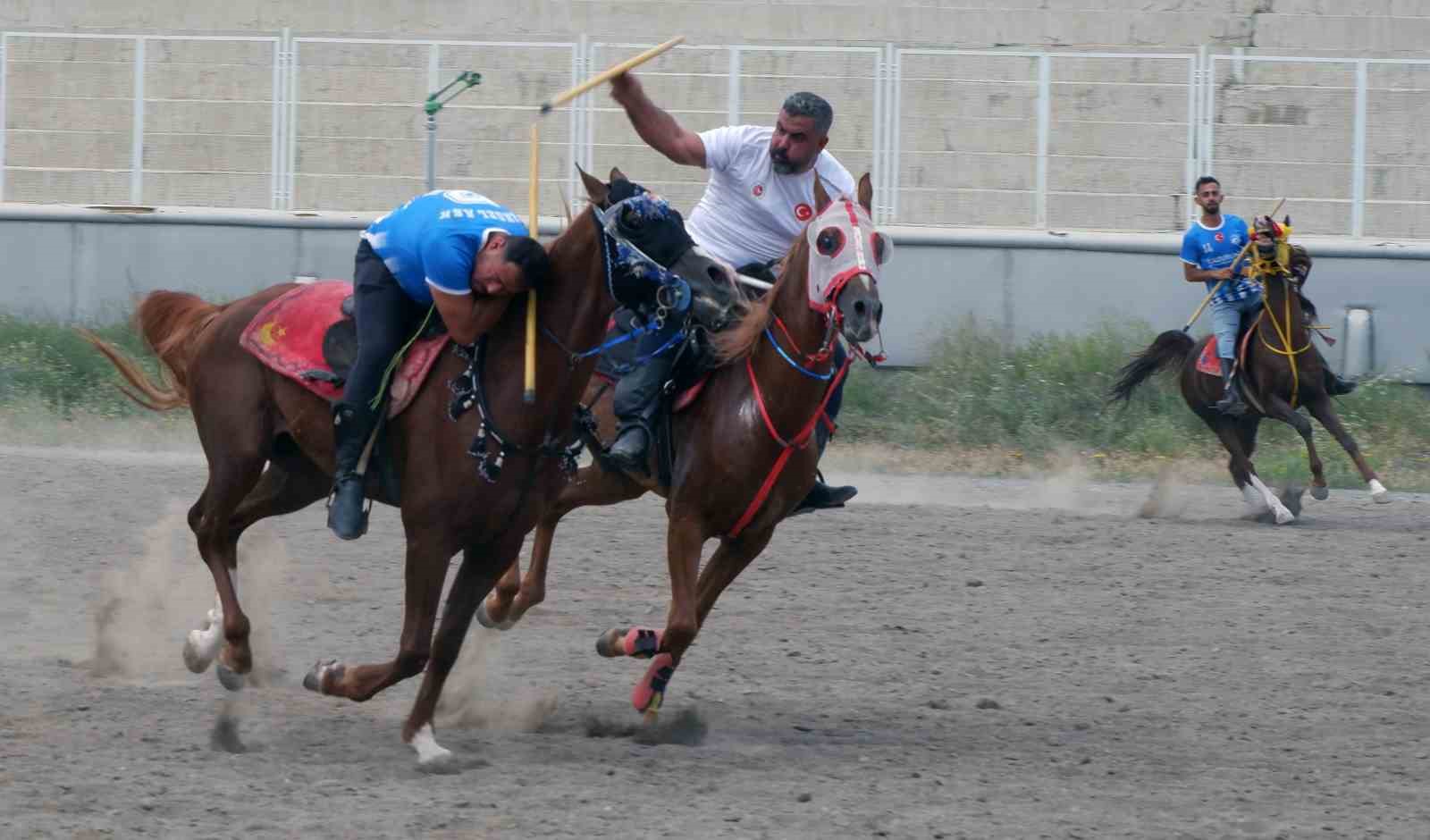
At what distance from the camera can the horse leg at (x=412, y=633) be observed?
5785mm

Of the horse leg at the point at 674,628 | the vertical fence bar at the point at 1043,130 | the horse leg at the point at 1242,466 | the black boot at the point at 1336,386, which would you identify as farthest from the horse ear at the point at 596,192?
the vertical fence bar at the point at 1043,130

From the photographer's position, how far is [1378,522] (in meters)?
11.9

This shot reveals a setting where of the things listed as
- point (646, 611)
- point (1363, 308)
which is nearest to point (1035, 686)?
point (646, 611)

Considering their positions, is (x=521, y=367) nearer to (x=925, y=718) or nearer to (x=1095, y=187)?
(x=925, y=718)

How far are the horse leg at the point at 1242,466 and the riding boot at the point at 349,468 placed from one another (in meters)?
7.57

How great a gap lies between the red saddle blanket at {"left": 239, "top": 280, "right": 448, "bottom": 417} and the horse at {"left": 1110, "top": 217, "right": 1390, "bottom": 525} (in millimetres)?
7521

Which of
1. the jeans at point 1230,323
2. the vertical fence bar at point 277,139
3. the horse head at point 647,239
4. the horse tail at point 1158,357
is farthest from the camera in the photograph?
the vertical fence bar at point 277,139

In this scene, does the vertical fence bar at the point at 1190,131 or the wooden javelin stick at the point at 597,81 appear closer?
the wooden javelin stick at the point at 597,81

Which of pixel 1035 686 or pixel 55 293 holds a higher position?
pixel 55 293

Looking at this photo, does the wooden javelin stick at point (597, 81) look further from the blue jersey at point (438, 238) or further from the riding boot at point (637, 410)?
the riding boot at point (637, 410)

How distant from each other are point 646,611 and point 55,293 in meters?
9.33

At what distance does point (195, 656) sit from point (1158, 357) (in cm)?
832

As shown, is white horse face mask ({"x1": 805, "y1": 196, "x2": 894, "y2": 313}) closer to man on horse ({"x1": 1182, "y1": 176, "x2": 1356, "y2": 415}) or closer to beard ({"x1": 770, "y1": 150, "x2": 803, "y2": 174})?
beard ({"x1": 770, "y1": 150, "x2": 803, "y2": 174})

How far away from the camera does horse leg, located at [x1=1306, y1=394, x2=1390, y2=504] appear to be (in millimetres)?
12352
